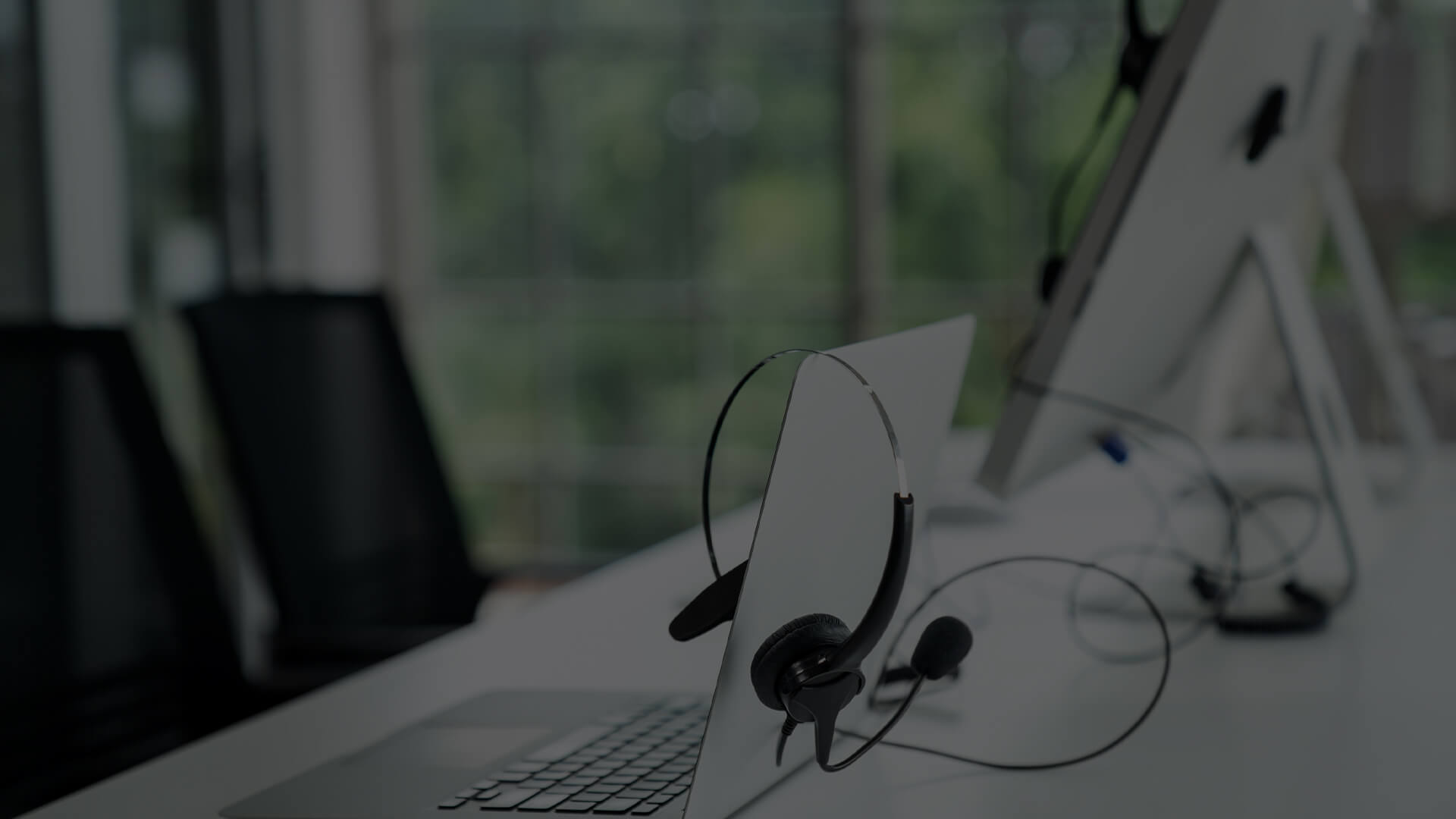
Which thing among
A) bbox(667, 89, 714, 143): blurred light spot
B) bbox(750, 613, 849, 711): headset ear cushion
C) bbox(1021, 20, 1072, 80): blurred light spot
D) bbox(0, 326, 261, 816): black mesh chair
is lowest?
bbox(0, 326, 261, 816): black mesh chair

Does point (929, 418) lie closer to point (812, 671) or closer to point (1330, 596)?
point (812, 671)

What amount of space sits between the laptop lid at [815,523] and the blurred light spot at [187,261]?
299 centimetres

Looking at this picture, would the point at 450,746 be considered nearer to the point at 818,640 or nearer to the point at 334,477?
the point at 818,640

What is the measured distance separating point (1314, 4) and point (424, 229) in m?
4.02

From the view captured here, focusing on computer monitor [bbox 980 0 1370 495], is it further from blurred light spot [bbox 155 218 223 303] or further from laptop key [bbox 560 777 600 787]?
blurred light spot [bbox 155 218 223 303]

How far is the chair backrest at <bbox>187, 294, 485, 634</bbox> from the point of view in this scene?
152cm

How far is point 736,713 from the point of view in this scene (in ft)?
1.79

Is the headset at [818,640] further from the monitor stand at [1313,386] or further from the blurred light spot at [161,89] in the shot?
the blurred light spot at [161,89]

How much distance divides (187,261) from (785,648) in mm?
3325

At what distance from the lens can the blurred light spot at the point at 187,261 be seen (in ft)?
11.0

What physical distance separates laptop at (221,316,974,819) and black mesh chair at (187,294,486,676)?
2.34ft

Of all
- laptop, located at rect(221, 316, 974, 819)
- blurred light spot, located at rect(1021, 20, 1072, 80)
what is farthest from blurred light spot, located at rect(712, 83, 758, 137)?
laptop, located at rect(221, 316, 974, 819)

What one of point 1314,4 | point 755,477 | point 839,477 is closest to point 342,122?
point 755,477

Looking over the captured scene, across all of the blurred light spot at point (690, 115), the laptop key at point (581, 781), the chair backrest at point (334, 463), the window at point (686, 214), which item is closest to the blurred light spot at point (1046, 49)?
the window at point (686, 214)
